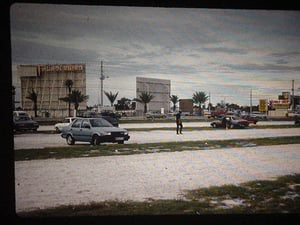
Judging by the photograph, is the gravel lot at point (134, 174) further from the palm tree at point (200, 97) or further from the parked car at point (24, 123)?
the palm tree at point (200, 97)

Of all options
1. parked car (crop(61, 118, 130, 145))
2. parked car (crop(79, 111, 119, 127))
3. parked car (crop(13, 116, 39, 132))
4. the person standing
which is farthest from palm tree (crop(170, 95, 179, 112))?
parked car (crop(13, 116, 39, 132))

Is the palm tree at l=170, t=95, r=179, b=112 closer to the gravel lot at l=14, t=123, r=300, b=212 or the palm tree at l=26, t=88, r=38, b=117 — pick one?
the gravel lot at l=14, t=123, r=300, b=212

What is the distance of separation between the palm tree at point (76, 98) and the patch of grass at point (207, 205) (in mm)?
3038

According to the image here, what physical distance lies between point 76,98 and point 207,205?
4315mm

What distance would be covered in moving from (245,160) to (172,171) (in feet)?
7.45

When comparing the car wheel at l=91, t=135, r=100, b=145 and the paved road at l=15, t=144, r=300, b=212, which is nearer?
the paved road at l=15, t=144, r=300, b=212

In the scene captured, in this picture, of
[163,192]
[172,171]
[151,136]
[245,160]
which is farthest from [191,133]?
[163,192]

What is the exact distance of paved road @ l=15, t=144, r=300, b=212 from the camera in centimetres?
507

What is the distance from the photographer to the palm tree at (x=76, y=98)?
22.4ft

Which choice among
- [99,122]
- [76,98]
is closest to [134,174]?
[76,98]

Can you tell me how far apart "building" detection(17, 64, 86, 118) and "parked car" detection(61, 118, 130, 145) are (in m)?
2.21

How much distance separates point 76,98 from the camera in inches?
277

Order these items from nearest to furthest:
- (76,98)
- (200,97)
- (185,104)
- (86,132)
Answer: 1. (76,98)
2. (200,97)
3. (185,104)
4. (86,132)

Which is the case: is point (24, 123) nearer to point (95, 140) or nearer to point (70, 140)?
point (95, 140)
